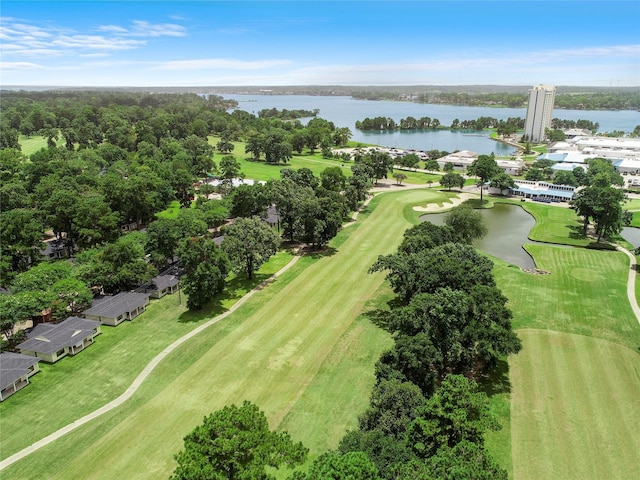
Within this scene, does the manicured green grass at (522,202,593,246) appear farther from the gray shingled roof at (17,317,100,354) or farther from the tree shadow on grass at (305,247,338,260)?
the gray shingled roof at (17,317,100,354)

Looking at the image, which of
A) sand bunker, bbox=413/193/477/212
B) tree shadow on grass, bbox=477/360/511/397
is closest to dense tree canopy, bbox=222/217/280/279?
tree shadow on grass, bbox=477/360/511/397

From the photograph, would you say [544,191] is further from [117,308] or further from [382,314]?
[117,308]

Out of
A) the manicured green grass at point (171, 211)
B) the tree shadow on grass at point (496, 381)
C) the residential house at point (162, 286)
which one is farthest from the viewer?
the manicured green grass at point (171, 211)

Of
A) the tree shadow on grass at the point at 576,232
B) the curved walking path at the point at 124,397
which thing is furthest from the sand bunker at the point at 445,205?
the curved walking path at the point at 124,397

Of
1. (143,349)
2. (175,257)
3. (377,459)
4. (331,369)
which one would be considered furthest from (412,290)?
(175,257)

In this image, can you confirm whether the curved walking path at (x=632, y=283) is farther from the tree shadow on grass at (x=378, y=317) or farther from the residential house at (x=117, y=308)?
the residential house at (x=117, y=308)
